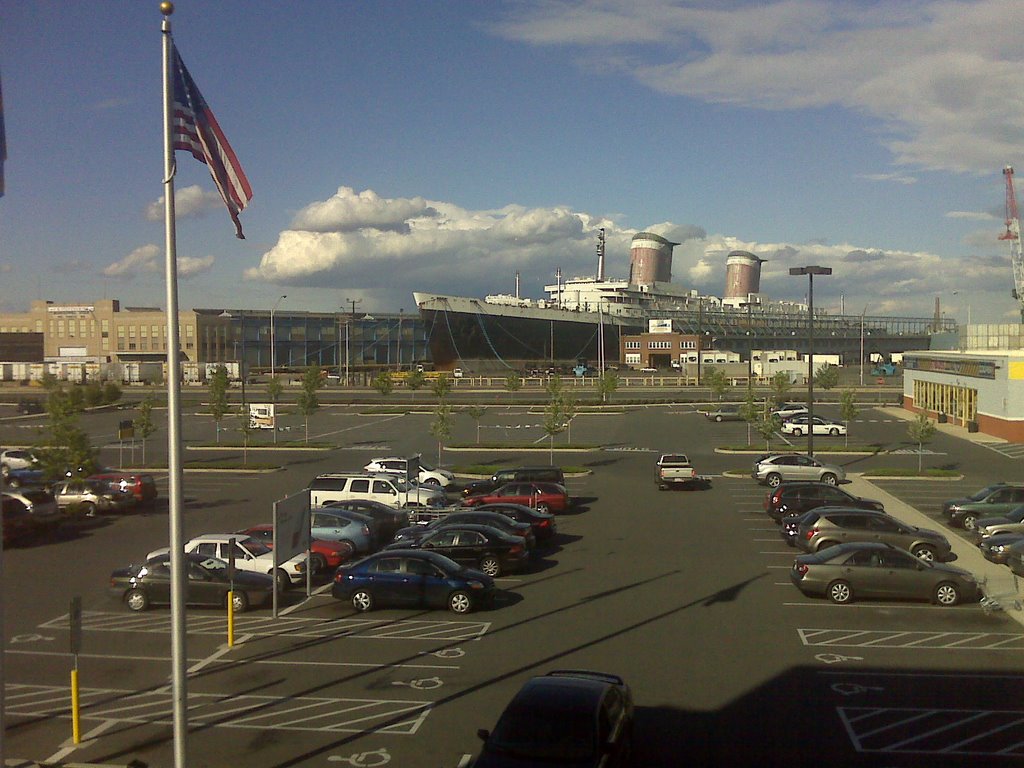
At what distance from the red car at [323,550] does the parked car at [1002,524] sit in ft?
44.3

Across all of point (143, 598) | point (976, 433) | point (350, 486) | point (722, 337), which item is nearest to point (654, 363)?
point (722, 337)

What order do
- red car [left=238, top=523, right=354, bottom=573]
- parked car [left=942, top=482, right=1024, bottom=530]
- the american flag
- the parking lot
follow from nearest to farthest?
the american flag
the parking lot
red car [left=238, top=523, right=354, bottom=573]
parked car [left=942, top=482, right=1024, bottom=530]

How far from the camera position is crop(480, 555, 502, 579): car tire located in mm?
16500

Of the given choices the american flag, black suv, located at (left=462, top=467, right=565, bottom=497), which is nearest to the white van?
black suv, located at (left=462, top=467, right=565, bottom=497)

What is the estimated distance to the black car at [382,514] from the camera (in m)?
20.0

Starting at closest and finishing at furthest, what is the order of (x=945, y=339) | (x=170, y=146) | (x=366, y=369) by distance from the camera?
1. (x=170, y=146)
2. (x=945, y=339)
3. (x=366, y=369)

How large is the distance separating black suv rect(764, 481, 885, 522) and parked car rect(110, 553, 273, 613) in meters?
12.6

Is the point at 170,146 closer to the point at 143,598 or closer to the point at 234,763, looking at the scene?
the point at 234,763

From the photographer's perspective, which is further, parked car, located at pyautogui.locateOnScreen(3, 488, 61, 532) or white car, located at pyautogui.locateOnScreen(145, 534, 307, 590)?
parked car, located at pyautogui.locateOnScreen(3, 488, 61, 532)

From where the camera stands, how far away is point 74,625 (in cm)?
864

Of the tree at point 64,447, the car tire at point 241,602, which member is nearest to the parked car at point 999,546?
the car tire at point 241,602

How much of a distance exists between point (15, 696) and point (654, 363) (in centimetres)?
10222

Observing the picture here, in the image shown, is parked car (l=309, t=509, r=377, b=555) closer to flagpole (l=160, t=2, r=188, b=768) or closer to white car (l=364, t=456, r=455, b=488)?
white car (l=364, t=456, r=455, b=488)

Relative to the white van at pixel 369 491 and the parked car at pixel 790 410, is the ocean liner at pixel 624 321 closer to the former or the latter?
the parked car at pixel 790 410
